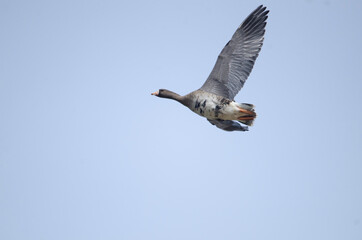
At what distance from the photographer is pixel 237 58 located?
1773 centimetres

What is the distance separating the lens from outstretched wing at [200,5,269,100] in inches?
698

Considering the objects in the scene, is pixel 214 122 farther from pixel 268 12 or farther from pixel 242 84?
pixel 268 12

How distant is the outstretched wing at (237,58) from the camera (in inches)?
698

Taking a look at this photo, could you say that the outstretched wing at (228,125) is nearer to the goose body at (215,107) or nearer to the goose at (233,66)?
the goose at (233,66)

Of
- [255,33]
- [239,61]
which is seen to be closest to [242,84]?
[239,61]

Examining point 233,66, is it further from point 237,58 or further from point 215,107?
point 215,107

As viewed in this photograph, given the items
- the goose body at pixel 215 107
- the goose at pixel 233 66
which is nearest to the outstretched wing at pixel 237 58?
the goose at pixel 233 66

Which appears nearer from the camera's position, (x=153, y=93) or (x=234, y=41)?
(x=234, y=41)

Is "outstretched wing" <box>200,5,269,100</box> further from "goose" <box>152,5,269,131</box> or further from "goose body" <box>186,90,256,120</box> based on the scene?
"goose body" <box>186,90,256,120</box>

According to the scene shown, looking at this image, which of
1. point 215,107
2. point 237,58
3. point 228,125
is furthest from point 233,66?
point 228,125

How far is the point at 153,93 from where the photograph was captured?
19.9 m

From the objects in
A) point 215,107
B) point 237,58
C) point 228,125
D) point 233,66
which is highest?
point 237,58

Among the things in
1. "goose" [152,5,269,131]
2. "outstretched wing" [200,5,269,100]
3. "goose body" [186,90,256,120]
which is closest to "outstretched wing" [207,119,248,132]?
"goose" [152,5,269,131]

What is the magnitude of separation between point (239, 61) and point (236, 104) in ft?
6.35
